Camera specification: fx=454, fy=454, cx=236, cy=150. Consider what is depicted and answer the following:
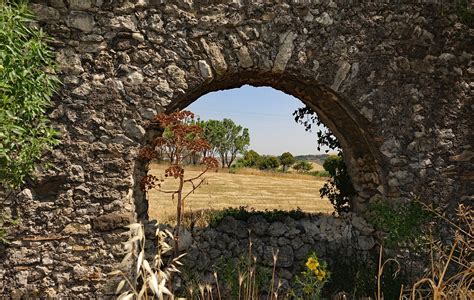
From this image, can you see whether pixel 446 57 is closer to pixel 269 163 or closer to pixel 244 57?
pixel 244 57

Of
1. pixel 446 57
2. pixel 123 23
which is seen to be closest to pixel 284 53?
pixel 123 23

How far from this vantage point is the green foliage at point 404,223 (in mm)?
5207

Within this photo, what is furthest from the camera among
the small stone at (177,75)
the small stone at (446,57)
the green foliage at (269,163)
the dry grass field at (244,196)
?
the green foliage at (269,163)

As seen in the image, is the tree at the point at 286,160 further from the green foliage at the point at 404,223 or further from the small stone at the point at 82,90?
the small stone at the point at 82,90

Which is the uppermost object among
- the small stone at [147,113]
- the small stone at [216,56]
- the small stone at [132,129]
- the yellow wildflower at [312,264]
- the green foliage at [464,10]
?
the green foliage at [464,10]

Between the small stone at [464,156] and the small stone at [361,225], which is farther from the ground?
the small stone at [464,156]

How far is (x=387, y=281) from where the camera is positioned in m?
5.23

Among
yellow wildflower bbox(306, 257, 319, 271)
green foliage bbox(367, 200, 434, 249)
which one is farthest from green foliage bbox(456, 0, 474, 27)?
yellow wildflower bbox(306, 257, 319, 271)

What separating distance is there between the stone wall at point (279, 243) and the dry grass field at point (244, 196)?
6.50ft

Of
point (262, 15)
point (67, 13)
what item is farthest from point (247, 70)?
point (67, 13)

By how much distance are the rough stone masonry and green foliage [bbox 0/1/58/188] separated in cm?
16

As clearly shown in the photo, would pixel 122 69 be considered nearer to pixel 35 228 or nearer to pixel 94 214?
pixel 94 214

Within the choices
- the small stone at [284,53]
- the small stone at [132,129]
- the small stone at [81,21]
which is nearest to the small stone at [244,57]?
the small stone at [284,53]

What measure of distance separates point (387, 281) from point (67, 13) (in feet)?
14.9
